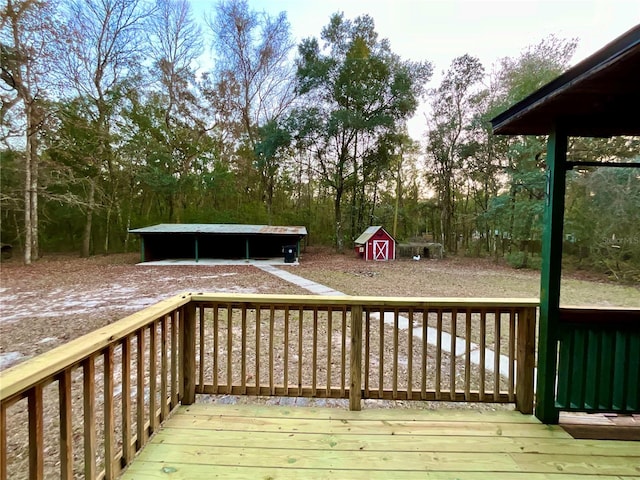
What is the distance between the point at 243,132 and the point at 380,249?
11689 millimetres

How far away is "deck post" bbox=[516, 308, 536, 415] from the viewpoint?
2.15 meters

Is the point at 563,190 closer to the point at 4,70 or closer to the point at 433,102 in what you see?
the point at 4,70

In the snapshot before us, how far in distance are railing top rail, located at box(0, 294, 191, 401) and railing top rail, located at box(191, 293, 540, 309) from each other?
52cm

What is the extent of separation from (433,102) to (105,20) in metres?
16.7

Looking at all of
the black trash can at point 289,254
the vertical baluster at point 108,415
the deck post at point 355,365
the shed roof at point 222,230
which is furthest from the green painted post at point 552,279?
the shed roof at point 222,230

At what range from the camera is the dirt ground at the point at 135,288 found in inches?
183

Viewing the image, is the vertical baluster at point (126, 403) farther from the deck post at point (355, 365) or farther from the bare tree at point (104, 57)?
the bare tree at point (104, 57)

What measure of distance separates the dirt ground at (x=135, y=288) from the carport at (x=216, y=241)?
2.02 meters

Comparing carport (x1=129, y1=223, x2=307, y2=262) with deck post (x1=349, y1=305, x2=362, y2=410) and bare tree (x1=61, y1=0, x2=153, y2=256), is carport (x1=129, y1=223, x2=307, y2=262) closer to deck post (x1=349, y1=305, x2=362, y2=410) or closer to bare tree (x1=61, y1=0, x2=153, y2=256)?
bare tree (x1=61, y1=0, x2=153, y2=256)

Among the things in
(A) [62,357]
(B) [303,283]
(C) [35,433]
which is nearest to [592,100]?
(A) [62,357]

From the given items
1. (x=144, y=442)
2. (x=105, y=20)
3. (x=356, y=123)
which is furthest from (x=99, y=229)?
(x=144, y=442)

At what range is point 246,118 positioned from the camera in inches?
773

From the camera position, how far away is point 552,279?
2.05 metres

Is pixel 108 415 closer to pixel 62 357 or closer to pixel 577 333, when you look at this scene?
pixel 62 357
